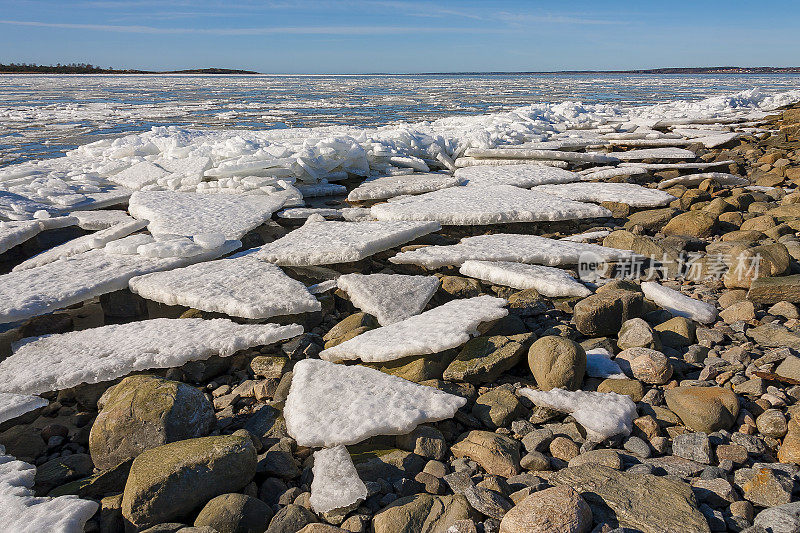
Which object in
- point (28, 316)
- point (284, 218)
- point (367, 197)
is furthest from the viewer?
point (367, 197)

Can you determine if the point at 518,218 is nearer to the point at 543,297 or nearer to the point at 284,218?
the point at 543,297

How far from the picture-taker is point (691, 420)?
1472 mm

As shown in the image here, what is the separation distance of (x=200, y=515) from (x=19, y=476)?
503mm

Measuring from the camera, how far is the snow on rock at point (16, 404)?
61.2 inches

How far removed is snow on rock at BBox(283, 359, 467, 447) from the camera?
4.74ft

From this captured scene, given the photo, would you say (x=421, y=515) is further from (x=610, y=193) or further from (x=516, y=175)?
(x=516, y=175)

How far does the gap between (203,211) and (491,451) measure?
2.76 m

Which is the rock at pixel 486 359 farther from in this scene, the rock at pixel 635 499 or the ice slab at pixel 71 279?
the ice slab at pixel 71 279

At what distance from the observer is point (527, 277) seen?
241 centimetres

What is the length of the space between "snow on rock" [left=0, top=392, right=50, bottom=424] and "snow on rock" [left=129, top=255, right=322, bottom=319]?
2.20 feet

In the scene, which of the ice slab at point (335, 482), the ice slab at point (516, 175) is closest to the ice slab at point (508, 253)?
the ice slab at point (335, 482)

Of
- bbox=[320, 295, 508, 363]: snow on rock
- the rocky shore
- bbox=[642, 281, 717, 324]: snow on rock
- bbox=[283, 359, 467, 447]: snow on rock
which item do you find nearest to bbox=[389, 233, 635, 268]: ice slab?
the rocky shore

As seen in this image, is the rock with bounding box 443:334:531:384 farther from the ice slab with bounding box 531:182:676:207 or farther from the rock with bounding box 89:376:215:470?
the ice slab with bounding box 531:182:676:207

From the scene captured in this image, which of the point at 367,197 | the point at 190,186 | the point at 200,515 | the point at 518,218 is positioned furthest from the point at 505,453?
the point at 190,186
